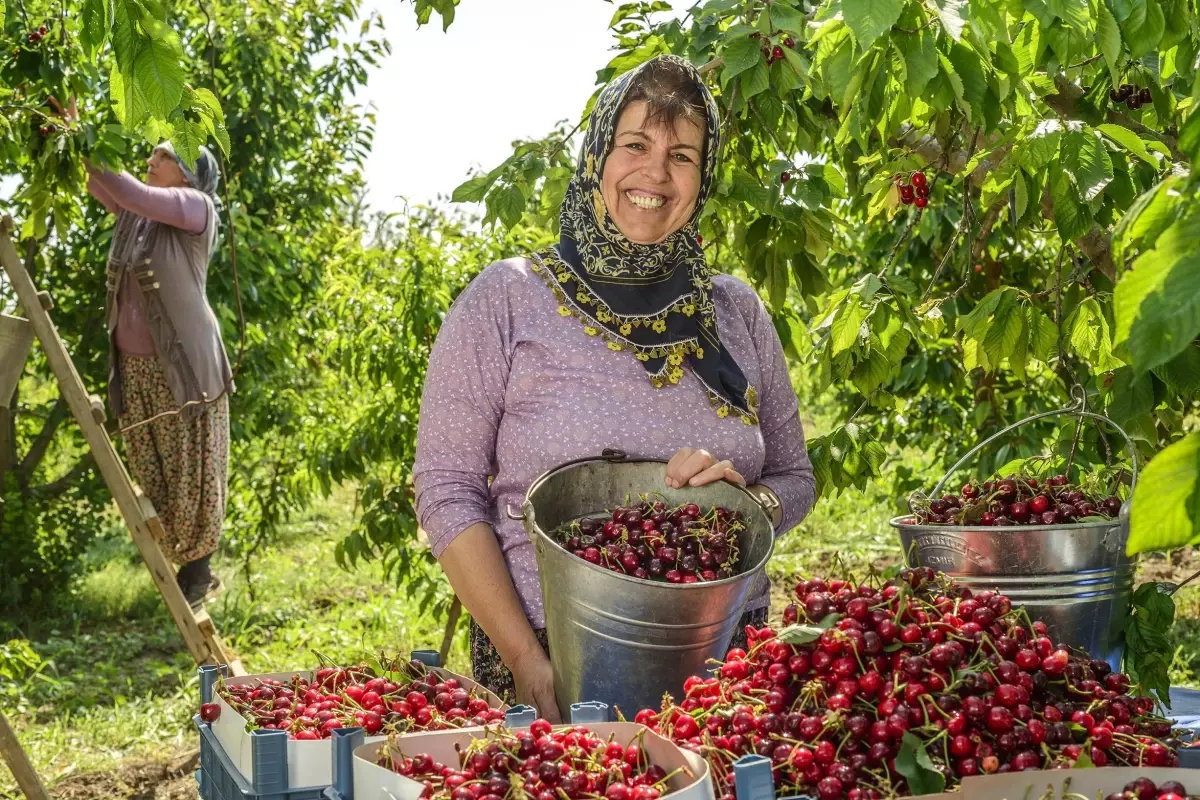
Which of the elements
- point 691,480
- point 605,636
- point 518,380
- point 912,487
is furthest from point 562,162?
point 912,487

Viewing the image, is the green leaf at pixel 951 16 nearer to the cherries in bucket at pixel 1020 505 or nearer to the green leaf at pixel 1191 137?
the green leaf at pixel 1191 137

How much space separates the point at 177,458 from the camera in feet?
17.9

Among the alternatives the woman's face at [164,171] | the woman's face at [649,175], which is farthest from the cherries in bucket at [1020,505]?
the woman's face at [164,171]

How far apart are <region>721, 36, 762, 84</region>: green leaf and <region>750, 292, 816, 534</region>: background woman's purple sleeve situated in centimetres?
49

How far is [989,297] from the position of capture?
2352 mm

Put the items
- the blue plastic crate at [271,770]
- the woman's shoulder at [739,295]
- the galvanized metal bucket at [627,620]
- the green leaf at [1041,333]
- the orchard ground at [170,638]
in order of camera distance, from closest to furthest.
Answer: the blue plastic crate at [271,770], the galvanized metal bucket at [627,620], the green leaf at [1041,333], the woman's shoulder at [739,295], the orchard ground at [170,638]

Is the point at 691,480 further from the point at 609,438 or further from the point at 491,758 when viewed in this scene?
the point at 491,758

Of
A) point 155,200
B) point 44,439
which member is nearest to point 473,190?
point 155,200

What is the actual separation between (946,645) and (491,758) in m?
0.54

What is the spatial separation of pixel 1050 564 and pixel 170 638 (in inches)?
199

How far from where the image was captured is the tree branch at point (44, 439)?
603 cm

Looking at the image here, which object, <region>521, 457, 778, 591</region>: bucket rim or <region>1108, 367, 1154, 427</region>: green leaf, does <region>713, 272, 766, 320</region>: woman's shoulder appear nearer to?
<region>521, 457, 778, 591</region>: bucket rim

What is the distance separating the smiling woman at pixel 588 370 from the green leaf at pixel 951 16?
795 mm

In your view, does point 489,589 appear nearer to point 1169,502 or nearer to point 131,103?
point 131,103
